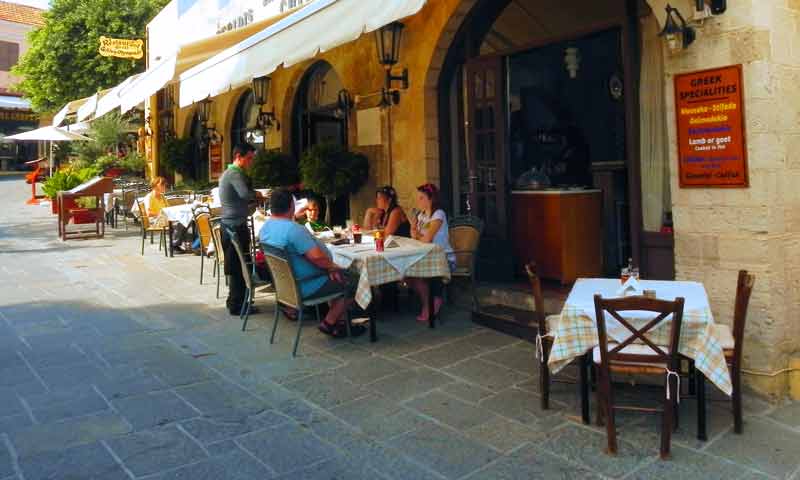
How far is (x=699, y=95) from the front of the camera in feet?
13.1

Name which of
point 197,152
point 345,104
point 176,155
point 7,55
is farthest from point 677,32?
point 7,55

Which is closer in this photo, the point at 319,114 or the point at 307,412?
the point at 307,412

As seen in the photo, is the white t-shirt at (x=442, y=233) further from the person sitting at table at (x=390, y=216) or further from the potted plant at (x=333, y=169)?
the potted plant at (x=333, y=169)

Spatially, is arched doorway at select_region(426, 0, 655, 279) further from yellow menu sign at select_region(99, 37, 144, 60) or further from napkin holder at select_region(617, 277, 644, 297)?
yellow menu sign at select_region(99, 37, 144, 60)

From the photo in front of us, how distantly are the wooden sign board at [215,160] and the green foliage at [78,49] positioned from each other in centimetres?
1095

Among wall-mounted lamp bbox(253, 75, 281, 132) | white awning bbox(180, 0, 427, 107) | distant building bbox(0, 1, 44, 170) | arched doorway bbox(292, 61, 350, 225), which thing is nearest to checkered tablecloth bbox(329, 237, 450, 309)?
white awning bbox(180, 0, 427, 107)

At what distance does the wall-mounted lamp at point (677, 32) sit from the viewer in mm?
3967

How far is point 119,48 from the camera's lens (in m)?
15.8

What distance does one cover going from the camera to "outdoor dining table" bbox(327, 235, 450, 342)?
4.94 meters

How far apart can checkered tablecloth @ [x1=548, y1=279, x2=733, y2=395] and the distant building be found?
37.7 m

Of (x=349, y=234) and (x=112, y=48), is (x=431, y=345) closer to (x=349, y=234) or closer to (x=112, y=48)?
(x=349, y=234)

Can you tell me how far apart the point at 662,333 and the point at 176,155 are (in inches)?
490

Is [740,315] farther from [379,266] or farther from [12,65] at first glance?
[12,65]

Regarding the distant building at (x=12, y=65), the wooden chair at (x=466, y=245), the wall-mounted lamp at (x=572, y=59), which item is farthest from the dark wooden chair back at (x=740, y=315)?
the distant building at (x=12, y=65)
